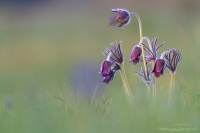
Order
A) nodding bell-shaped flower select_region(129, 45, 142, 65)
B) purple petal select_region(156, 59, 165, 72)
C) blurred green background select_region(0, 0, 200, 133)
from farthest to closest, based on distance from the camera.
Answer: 1. nodding bell-shaped flower select_region(129, 45, 142, 65)
2. purple petal select_region(156, 59, 165, 72)
3. blurred green background select_region(0, 0, 200, 133)

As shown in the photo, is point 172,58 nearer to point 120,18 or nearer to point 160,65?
point 160,65

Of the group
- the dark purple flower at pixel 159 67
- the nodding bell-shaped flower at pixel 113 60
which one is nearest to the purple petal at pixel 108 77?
the nodding bell-shaped flower at pixel 113 60

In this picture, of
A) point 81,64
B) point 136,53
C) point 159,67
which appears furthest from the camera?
point 81,64

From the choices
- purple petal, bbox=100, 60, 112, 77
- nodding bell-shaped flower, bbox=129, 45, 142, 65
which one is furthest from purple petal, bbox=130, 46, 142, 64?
purple petal, bbox=100, 60, 112, 77

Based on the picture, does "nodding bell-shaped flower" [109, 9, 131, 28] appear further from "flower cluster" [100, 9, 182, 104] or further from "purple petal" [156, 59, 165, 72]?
"purple petal" [156, 59, 165, 72]

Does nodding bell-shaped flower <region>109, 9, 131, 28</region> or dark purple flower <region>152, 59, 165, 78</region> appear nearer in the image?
dark purple flower <region>152, 59, 165, 78</region>

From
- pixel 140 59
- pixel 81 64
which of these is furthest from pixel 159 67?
pixel 81 64

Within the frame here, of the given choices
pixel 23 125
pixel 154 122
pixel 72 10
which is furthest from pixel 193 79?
pixel 72 10
